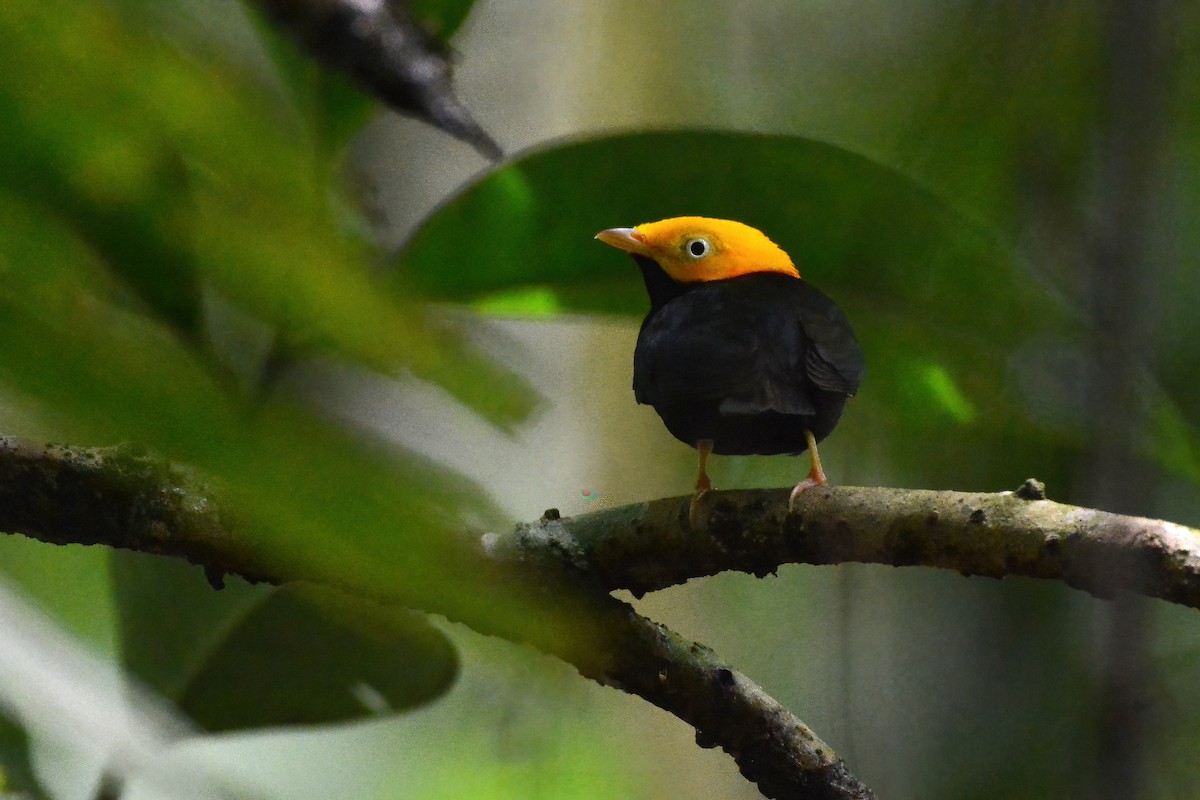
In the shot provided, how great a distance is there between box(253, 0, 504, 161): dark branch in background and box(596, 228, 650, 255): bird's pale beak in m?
0.24

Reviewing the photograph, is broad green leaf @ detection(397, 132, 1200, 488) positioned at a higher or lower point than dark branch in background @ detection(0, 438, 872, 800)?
higher

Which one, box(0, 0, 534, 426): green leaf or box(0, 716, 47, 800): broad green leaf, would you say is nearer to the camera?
box(0, 0, 534, 426): green leaf

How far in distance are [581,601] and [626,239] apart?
347 millimetres

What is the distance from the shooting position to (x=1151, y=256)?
0.29 m

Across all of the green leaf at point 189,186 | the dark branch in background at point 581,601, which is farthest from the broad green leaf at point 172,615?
the green leaf at point 189,186

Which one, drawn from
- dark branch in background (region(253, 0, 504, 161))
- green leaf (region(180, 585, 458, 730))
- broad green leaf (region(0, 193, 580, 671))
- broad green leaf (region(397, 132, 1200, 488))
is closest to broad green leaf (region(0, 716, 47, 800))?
green leaf (region(180, 585, 458, 730))

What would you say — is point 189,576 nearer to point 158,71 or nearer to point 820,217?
point 820,217

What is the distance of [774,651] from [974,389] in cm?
126

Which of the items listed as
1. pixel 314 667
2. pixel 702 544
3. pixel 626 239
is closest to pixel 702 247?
pixel 626 239

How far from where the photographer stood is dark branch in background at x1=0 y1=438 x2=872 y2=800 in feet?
1.81

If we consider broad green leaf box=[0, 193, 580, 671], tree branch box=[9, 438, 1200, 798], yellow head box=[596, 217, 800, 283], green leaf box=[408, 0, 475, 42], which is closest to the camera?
broad green leaf box=[0, 193, 580, 671]

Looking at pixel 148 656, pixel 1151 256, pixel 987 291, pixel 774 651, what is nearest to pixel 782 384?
pixel 987 291

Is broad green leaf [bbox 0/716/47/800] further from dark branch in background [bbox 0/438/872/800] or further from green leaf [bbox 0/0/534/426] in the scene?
green leaf [bbox 0/0/534/426]

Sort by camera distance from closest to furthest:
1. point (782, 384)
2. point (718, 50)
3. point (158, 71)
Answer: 1. point (158, 71)
2. point (782, 384)
3. point (718, 50)
